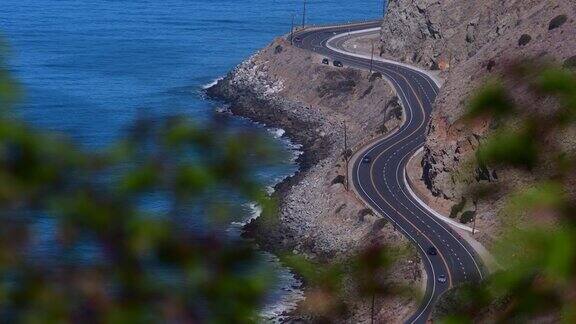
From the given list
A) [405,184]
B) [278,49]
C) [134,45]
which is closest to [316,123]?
[278,49]

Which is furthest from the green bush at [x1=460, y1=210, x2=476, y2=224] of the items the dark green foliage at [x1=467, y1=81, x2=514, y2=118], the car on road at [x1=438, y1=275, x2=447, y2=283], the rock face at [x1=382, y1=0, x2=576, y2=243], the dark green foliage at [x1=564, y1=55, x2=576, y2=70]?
the dark green foliage at [x1=467, y1=81, x2=514, y2=118]

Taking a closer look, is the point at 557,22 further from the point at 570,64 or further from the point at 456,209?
the point at 570,64

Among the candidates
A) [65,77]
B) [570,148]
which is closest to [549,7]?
[65,77]

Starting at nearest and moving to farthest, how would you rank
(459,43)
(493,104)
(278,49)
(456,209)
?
(493,104) < (456,209) < (459,43) < (278,49)

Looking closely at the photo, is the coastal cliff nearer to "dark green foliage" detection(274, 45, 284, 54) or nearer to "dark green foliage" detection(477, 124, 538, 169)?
"dark green foliage" detection(274, 45, 284, 54)

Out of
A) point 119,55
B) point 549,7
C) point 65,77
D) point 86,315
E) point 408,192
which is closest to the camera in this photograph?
point 86,315

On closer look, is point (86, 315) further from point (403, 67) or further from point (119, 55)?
point (119, 55)
